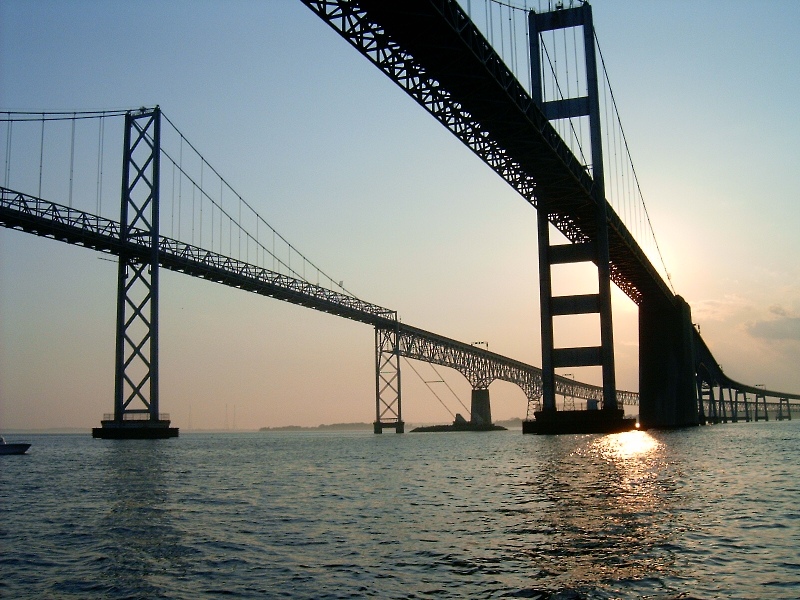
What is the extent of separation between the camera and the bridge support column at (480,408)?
4692 inches

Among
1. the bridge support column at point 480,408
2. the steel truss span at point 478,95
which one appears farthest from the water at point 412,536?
the bridge support column at point 480,408

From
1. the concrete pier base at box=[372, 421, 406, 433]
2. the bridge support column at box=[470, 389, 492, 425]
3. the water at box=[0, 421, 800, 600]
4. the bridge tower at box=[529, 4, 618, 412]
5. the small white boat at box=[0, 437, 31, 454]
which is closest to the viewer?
the water at box=[0, 421, 800, 600]

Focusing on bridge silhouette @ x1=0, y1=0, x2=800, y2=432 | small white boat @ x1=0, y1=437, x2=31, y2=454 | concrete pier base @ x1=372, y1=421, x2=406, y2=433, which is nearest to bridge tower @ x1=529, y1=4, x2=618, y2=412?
bridge silhouette @ x1=0, y1=0, x2=800, y2=432

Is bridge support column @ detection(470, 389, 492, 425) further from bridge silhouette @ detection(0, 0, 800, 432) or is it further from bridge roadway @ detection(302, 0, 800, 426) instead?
bridge roadway @ detection(302, 0, 800, 426)

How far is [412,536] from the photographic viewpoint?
14.1 m

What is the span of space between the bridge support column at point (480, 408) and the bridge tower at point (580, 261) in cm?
6617

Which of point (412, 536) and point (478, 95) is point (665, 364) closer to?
point (478, 95)

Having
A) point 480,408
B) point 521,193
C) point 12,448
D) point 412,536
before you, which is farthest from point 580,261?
point 480,408

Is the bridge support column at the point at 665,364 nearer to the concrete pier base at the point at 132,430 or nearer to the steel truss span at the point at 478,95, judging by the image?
the steel truss span at the point at 478,95

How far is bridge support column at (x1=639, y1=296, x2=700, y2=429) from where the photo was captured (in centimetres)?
8106

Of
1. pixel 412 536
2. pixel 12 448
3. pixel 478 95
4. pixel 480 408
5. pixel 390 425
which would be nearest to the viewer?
pixel 412 536

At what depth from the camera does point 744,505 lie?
1747 cm

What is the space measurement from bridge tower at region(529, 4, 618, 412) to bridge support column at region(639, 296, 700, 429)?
2937 cm

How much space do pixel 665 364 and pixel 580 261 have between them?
1273 inches
